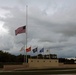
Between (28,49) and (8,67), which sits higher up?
(28,49)

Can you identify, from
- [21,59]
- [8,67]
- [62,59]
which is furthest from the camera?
[62,59]

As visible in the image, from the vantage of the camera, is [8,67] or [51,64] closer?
[8,67]

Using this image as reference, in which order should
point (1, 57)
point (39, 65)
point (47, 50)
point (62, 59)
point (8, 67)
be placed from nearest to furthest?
point (8, 67), point (39, 65), point (47, 50), point (1, 57), point (62, 59)

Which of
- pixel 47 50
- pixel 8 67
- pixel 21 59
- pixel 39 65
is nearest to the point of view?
pixel 8 67

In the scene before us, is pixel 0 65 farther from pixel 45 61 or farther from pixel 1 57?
pixel 1 57

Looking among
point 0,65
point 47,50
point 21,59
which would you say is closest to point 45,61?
point 47,50

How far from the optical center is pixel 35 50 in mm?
63969

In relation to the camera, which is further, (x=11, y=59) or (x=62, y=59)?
(x=62, y=59)

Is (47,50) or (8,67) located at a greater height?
(47,50)

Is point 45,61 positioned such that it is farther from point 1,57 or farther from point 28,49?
point 1,57

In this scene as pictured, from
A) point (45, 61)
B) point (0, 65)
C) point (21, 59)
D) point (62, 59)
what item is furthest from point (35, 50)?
point (62, 59)

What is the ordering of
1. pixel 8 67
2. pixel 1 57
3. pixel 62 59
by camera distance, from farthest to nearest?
pixel 62 59, pixel 1 57, pixel 8 67

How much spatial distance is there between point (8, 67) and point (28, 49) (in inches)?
434

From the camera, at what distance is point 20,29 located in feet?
157
